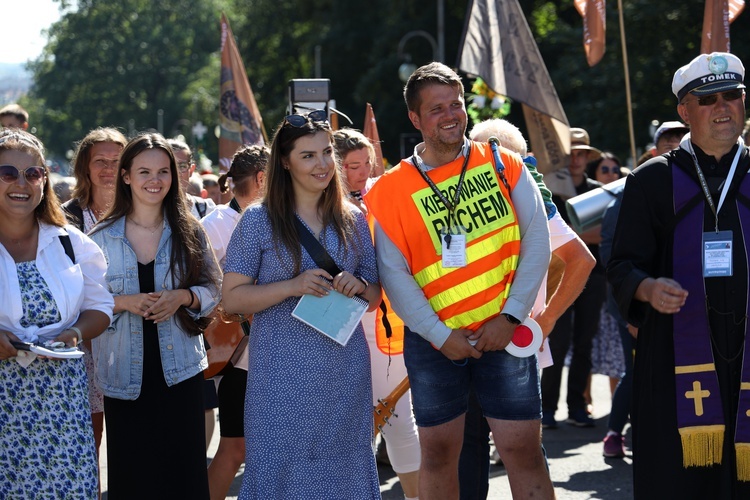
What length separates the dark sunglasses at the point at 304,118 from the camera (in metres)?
4.54

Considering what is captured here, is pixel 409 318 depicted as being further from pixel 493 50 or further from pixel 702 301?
pixel 493 50

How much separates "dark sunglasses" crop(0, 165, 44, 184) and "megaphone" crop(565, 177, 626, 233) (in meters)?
3.82

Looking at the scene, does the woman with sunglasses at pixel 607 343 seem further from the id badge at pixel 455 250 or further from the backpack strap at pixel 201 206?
the id badge at pixel 455 250

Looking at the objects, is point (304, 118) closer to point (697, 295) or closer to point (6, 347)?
point (6, 347)

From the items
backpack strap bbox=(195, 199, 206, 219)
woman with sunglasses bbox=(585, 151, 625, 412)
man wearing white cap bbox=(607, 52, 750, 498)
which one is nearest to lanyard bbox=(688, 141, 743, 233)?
man wearing white cap bbox=(607, 52, 750, 498)

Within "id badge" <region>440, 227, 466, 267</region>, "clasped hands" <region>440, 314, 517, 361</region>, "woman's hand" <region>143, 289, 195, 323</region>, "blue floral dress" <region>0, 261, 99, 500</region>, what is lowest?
"blue floral dress" <region>0, 261, 99, 500</region>

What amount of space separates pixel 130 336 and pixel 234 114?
207 inches

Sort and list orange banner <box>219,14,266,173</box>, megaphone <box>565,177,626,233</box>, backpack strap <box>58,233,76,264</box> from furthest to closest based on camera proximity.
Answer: orange banner <box>219,14,266,173</box>
megaphone <box>565,177,626,233</box>
backpack strap <box>58,233,76,264</box>

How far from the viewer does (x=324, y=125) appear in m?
4.60

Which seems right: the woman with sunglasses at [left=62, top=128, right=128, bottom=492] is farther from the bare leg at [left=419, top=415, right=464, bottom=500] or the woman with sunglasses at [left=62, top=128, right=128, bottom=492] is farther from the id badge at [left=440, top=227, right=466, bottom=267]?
the id badge at [left=440, top=227, right=466, bottom=267]

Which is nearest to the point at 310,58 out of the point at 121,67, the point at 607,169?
the point at 607,169

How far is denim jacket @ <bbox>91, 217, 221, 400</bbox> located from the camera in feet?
16.0

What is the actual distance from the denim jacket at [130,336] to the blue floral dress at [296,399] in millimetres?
599

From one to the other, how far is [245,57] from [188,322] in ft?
130
